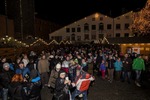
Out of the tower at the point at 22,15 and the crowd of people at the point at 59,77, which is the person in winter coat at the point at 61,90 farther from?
the tower at the point at 22,15

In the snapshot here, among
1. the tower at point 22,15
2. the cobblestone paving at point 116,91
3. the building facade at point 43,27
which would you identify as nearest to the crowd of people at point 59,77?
the cobblestone paving at point 116,91

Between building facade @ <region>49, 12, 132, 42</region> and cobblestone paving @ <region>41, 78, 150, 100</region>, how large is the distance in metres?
42.2

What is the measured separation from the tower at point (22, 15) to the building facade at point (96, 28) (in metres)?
13.5

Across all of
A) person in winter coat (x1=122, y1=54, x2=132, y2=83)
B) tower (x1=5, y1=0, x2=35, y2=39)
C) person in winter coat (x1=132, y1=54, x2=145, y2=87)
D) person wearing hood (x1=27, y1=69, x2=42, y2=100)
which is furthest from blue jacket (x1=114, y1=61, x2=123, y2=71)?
tower (x1=5, y1=0, x2=35, y2=39)

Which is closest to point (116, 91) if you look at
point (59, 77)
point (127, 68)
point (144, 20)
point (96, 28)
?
point (127, 68)

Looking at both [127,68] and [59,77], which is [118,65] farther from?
[59,77]

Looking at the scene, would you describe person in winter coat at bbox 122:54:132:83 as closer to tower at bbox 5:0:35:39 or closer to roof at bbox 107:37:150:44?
roof at bbox 107:37:150:44

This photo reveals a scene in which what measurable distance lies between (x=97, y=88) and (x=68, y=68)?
1996 millimetres

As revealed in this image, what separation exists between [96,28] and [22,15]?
21.4 metres

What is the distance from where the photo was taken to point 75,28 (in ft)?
188

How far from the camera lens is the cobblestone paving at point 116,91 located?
34.7 ft

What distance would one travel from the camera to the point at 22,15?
138ft

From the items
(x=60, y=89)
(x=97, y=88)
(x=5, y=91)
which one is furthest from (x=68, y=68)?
(x=60, y=89)

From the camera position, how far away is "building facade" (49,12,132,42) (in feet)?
179
